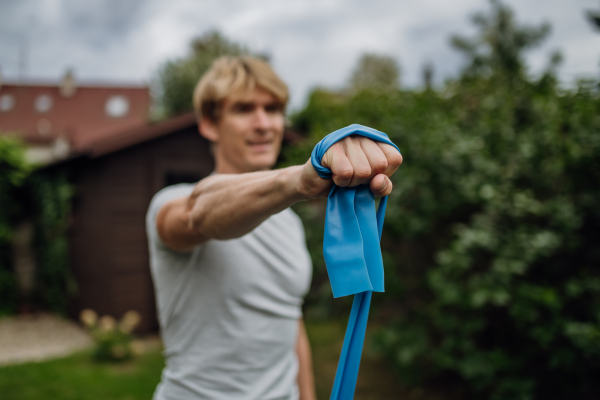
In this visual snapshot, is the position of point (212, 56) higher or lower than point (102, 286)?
higher

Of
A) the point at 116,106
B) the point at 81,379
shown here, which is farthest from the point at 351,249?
the point at 116,106

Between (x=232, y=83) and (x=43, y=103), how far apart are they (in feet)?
78.2

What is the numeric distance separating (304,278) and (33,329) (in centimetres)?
929

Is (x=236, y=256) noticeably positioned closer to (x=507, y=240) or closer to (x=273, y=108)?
(x=273, y=108)

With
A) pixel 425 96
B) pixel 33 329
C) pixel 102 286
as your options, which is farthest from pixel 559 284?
pixel 33 329

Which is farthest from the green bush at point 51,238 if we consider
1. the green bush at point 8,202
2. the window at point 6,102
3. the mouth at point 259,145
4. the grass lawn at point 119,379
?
the window at point 6,102

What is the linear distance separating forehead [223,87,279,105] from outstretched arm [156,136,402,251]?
0.56 meters

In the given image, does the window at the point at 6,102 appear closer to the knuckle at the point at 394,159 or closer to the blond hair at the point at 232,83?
the blond hair at the point at 232,83

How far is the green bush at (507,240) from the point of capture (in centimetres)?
264

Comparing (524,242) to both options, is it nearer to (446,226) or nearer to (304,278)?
(446,226)

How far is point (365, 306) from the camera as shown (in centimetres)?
82

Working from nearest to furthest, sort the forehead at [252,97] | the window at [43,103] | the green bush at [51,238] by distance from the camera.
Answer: the forehead at [252,97]
the green bush at [51,238]
the window at [43,103]

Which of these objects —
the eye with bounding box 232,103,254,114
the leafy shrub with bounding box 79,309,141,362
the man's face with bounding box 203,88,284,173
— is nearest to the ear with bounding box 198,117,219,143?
the man's face with bounding box 203,88,284,173

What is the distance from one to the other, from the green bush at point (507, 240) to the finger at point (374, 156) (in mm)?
2225
